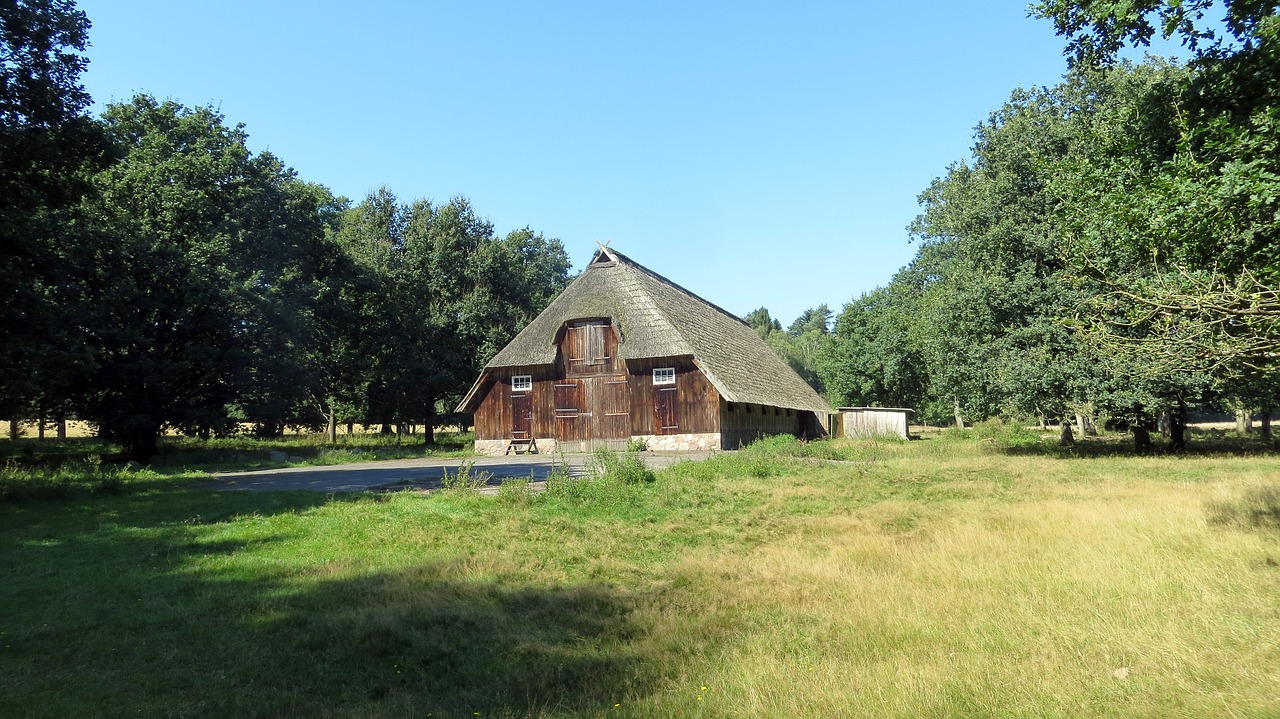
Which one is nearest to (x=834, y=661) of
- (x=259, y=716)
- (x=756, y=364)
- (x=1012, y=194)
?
(x=259, y=716)

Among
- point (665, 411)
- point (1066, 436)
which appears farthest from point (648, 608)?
point (1066, 436)

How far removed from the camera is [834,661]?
6.06 metres

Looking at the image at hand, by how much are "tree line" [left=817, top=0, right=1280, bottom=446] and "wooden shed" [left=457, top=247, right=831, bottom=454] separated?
31.5ft

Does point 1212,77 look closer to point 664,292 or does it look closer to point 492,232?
point 664,292

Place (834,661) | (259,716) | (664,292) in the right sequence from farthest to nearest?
(664,292) < (834,661) < (259,716)

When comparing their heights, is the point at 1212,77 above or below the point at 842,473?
above

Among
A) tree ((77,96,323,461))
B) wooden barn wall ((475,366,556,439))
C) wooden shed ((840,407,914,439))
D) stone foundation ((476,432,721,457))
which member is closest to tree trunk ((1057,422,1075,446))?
wooden shed ((840,407,914,439))

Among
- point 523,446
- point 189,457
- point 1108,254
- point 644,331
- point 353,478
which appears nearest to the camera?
point 1108,254

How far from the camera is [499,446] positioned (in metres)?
36.8

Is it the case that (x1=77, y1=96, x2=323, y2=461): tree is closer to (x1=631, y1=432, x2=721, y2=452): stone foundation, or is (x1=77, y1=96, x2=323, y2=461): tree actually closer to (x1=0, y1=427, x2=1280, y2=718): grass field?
(x1=0, y1=427, x2=1280, y2=718): grass field

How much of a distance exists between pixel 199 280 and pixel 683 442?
21609mm

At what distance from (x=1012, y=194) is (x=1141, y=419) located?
33.9 feet

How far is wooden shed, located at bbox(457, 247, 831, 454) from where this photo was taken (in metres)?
33.4

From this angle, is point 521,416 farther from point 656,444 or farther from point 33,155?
point 33,155
